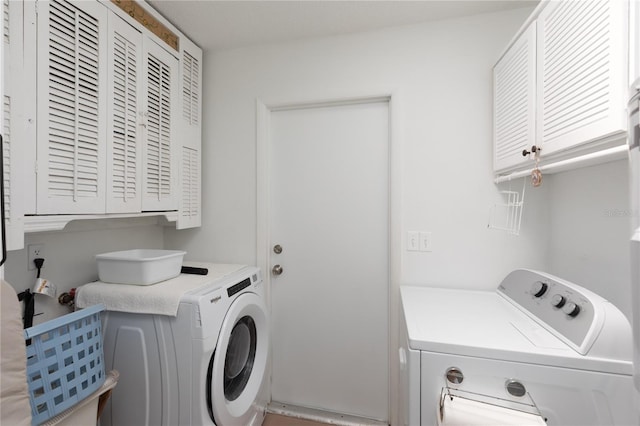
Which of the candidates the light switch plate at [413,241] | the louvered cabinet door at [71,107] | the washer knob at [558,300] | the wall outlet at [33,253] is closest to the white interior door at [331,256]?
the light switch plate at [413,241]

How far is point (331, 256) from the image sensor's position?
1913 mm

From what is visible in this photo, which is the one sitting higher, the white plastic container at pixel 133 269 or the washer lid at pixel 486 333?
the white plastic container at pixel 133 269

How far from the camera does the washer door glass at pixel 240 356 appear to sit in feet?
5.33

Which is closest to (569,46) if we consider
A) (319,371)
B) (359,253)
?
(359,253)

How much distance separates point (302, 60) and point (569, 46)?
56.1 inches

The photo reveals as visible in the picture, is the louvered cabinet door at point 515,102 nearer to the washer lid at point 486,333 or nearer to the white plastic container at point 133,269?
the washer lid at point 486,333

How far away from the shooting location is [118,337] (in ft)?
4.33

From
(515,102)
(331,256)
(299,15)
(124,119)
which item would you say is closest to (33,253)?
(124,119)

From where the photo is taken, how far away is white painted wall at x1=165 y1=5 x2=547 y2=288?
1.65 meters

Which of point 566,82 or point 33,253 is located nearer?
point 566,82

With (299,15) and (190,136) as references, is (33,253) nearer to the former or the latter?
(190,136)

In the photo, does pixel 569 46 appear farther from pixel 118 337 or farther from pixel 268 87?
pixel 118 337

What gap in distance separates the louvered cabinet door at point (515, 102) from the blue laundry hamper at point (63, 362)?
6.37 feet

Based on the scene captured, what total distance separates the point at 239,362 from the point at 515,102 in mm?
2038
